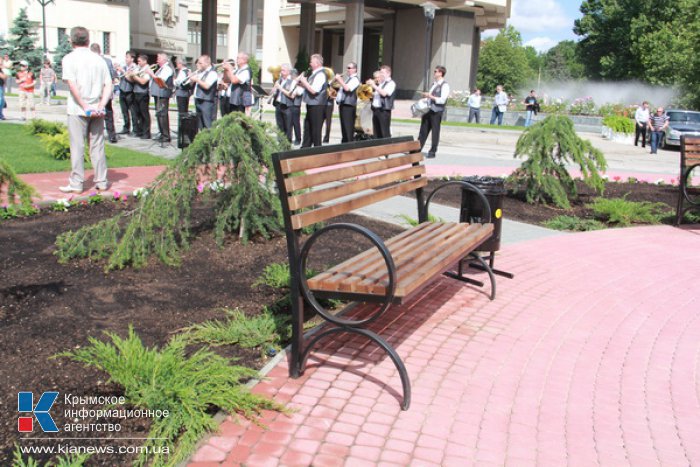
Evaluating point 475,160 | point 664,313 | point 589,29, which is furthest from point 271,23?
point 664,313

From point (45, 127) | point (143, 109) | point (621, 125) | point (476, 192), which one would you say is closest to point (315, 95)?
point (143, 109)

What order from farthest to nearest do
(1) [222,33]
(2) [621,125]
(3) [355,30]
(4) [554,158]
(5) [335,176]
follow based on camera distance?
1. (1) [222,33]
2. (3) [355,30]
3. (2) [621,125]
4. (4) [554,158]
5. (5) [335,176]

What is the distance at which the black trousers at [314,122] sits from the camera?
47.3 ft

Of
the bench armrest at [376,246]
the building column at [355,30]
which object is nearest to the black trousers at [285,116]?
the bench armrest at [376,246]

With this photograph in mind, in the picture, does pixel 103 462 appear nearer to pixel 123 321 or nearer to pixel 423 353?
pixel 123 321

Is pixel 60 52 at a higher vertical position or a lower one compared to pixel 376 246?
higher

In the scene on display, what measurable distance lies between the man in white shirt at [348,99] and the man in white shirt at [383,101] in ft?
1.43

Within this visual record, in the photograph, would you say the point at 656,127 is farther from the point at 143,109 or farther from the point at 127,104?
the point at 127,104

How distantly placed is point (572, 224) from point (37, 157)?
340 inches

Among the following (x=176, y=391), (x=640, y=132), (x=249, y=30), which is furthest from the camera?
(x=249, y=30)

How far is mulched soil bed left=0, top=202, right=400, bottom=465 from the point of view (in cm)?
376

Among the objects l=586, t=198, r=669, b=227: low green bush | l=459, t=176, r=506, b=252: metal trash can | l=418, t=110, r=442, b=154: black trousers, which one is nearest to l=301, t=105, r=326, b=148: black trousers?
l=418, t=110, r=442, b=154: black trousers

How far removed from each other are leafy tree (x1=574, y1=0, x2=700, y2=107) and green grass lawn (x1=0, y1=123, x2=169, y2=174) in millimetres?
36188

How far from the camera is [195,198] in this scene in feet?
20.7
